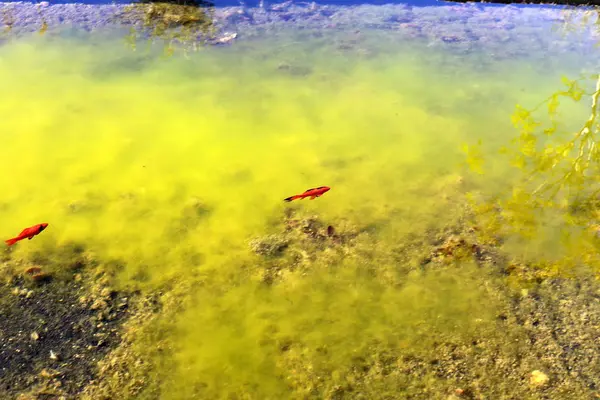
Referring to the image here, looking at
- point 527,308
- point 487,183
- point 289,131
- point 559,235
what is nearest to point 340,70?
point 289,131

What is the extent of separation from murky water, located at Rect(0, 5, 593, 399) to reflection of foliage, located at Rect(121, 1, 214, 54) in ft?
0.98

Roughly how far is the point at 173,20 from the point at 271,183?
2.72m

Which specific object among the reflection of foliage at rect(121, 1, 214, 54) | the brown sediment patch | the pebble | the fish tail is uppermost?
the reflection of foliage at rect(121, 1, 214, 54)

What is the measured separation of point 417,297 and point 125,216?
1.66 m

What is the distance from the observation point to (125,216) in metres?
2.75

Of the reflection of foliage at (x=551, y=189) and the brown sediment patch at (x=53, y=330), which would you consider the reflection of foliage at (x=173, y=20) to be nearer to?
the brown sediment patch at (x=53, y=330)

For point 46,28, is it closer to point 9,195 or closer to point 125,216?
point 9,195

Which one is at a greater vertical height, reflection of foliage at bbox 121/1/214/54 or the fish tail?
reflection of foliage at bbox 121/1/214/54

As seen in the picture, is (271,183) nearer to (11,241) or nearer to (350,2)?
(11,241)

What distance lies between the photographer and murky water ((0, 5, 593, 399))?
2.13m

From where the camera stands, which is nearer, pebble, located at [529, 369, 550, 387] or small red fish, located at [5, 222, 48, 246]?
pebble, located at [529, 369, 550, 387]

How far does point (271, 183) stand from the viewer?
9.85ft

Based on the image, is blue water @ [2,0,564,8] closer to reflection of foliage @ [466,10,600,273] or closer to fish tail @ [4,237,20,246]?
reflection of foliage @ [466,10,600,273]

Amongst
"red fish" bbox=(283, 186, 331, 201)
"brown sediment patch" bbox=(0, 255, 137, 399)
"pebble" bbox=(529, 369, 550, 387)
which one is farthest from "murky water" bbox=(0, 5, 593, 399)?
"pebble" bbox=(529, 369, 550, 387)
